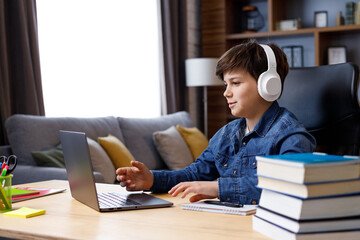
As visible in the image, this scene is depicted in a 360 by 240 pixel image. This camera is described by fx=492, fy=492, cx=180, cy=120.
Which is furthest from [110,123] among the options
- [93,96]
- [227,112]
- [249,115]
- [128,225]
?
[128,225]

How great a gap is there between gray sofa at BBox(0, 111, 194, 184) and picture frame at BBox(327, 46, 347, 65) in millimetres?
1600

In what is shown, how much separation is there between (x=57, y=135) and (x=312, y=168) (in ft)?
7.95

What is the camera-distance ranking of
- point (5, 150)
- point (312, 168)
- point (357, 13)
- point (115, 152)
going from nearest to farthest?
1. point (312, 168)
2. point (5, 150)
3. point (115, 152)
4. point (357, 13)

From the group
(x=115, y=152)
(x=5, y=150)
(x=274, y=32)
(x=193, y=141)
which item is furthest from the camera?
A: (x=274, y=32)

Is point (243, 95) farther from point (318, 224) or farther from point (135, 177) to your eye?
point (318, 224)

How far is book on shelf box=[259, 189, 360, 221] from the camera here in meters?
0.85

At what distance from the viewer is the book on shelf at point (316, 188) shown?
2.78 ft

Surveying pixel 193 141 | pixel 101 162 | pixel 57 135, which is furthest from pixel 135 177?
pixel 193 141

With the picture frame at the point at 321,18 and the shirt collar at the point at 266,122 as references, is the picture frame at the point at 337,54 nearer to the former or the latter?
the picture frame at the point at 321,18

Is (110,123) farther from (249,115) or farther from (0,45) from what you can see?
(249,115)

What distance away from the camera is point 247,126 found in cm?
156

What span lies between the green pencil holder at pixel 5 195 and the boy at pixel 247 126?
298mm

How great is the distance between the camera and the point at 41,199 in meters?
1.44

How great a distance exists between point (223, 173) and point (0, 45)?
6.77 ft
